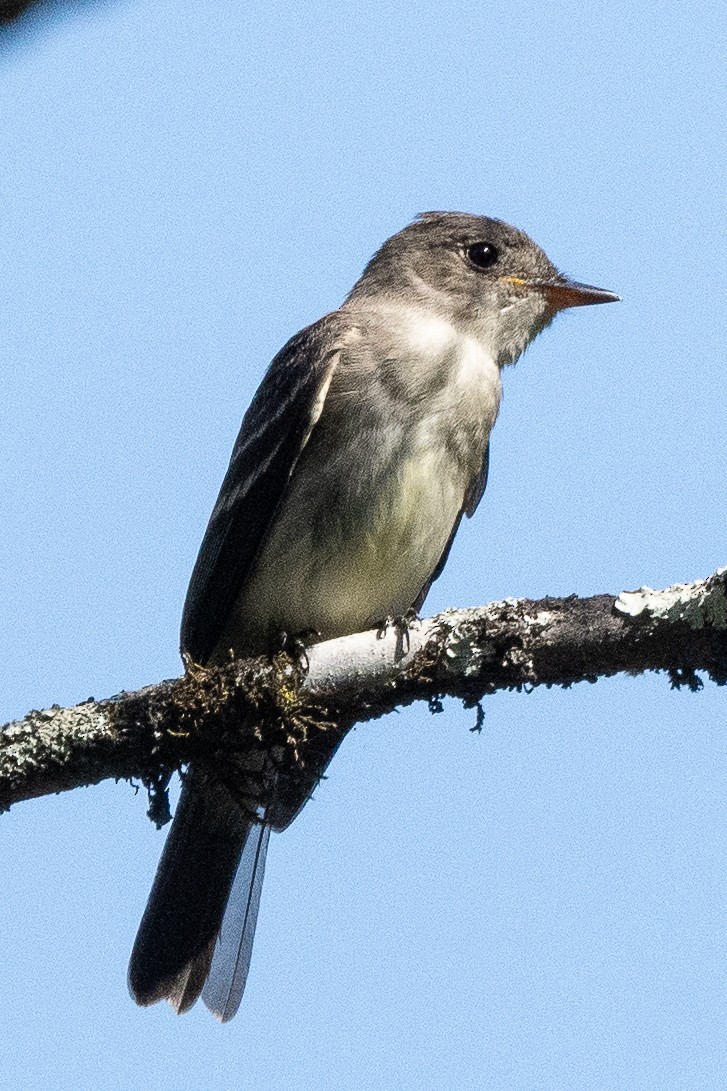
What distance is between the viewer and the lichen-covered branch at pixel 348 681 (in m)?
3.71

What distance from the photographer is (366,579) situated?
203 inches

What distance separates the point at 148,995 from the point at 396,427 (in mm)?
2309

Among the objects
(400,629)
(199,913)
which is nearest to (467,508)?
(400,629)

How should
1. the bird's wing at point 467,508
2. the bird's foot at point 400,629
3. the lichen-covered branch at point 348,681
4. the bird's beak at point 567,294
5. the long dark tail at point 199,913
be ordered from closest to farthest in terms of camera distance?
the lichen-covered branch at point 348,681, the bird's foot at point 400,629, the long dark tail at point 199,913, the bird's wing at point 467,508, the bird's beak at point 567,294

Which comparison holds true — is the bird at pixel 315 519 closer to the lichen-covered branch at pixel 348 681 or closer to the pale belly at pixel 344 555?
the pale belly at pixel 344 555

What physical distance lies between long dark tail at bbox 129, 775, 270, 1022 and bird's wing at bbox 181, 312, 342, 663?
65 cm

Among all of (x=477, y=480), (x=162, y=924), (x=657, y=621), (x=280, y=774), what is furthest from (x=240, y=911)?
(x=657, y=621)

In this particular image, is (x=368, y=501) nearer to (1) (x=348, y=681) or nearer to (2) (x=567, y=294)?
(1) (x=348, y=681)

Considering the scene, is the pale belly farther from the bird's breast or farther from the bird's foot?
the bird's foot

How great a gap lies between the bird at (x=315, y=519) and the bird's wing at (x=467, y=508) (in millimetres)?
20

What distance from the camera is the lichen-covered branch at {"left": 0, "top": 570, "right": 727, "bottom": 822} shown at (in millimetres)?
3711

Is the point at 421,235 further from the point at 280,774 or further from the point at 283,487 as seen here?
the point at 280,774

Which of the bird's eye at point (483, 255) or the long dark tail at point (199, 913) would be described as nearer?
the long dark tail at point (199, 913)

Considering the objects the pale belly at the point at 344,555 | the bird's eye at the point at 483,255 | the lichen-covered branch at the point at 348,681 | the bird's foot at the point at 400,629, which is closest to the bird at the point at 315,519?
the pale belly at the point at 344,555
